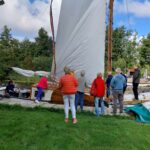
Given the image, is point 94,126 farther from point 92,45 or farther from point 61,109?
point 92,45

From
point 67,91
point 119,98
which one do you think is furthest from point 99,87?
point 67,91

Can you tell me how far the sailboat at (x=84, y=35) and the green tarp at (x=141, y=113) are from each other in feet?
7.45

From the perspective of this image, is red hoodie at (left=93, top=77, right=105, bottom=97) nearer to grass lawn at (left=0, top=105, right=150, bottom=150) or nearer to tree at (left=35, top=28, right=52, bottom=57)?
grass lawn at (left=0, top=105, right=150, bottom=150)

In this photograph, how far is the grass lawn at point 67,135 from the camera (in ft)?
25.8

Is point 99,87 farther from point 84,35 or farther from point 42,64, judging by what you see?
point 42,64

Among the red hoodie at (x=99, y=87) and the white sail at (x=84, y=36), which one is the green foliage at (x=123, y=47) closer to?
the white sail at (x=84, y=36)

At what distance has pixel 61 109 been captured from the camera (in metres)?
14.0

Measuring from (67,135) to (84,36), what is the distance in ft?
23.8

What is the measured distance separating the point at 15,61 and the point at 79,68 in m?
51.9

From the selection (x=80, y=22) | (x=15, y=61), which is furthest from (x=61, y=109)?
(x=15, y=61)

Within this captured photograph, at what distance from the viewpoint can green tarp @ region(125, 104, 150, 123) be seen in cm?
1264

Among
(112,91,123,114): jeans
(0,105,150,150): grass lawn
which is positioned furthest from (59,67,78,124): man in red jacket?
(112,91,123,114): jeans

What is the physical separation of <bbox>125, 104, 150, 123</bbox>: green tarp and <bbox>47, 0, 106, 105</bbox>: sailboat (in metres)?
2.27

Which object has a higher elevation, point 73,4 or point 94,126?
point 73,4
